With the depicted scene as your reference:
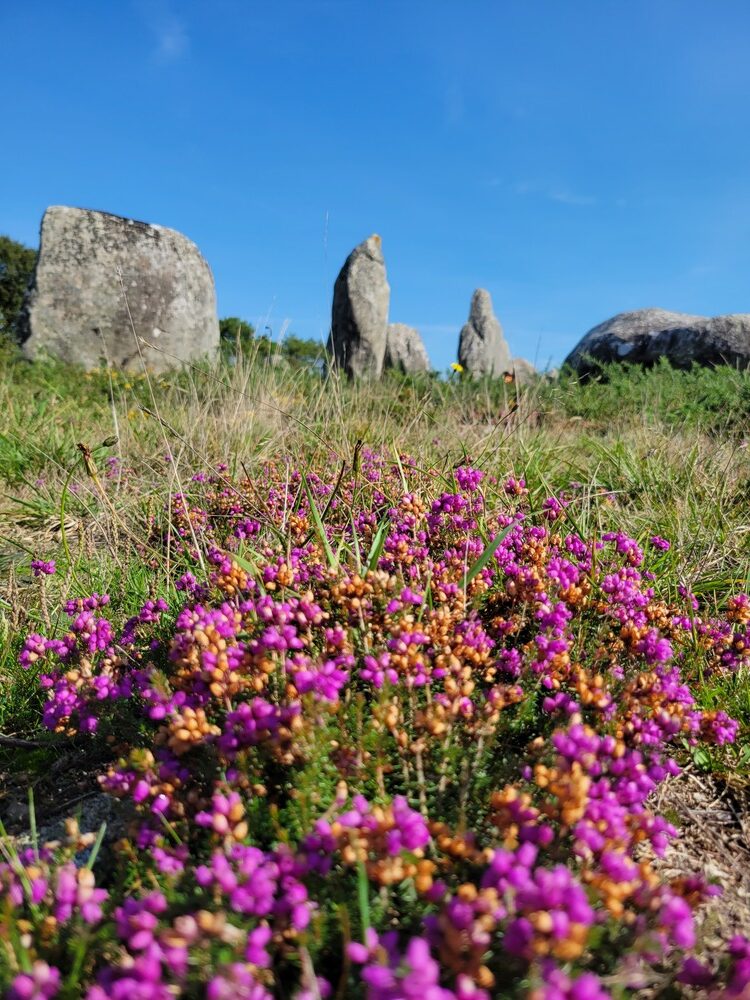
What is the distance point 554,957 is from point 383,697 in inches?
24.4

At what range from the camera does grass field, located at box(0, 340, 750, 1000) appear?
1180 millimetres

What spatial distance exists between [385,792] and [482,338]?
20.0 m

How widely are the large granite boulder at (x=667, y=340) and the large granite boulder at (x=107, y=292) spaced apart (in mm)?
Answer: 7635

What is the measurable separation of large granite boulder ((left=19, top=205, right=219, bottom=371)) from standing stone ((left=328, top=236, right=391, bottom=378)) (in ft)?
10.5

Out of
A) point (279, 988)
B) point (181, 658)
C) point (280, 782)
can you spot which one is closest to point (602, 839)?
point (279, 988)

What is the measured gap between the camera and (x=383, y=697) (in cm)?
159

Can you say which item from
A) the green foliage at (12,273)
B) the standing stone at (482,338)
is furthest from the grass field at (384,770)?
the green foliage at (12,273)

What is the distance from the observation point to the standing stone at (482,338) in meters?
20.2

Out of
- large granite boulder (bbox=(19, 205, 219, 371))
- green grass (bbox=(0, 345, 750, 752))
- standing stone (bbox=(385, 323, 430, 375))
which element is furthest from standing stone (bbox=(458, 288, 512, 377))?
green grass (bbox=(0, 345, 750, 752))

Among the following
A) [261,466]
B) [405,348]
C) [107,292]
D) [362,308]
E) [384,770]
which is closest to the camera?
[384,770]

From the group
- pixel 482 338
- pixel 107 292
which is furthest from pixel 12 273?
pixel 482 338

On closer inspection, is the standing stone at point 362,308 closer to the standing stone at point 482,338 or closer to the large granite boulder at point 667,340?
the large granite boulder at point 667,340

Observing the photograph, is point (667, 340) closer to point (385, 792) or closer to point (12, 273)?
point (385, 792)

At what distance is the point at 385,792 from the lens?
176 cm
